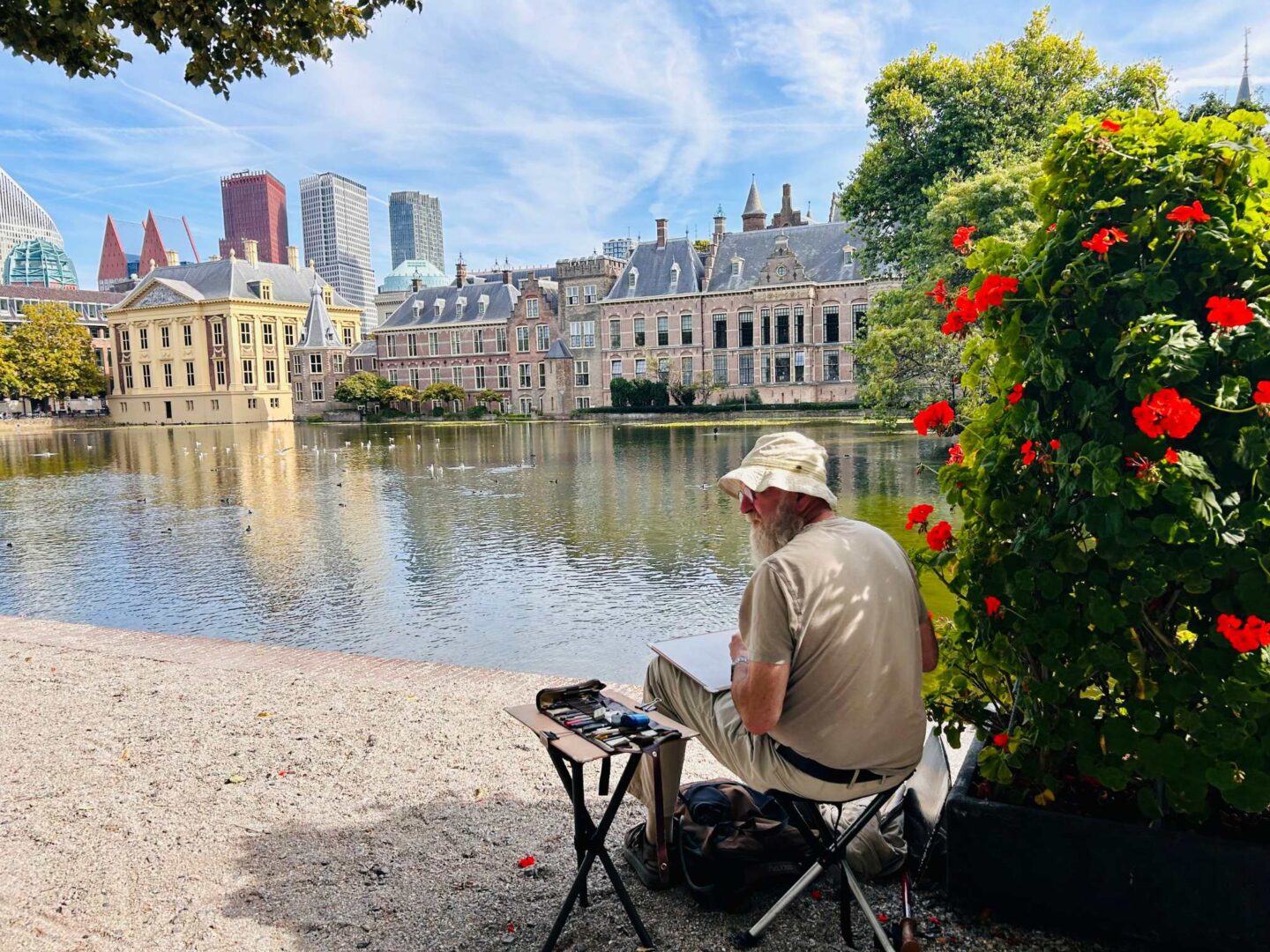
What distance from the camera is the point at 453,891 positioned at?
325cm

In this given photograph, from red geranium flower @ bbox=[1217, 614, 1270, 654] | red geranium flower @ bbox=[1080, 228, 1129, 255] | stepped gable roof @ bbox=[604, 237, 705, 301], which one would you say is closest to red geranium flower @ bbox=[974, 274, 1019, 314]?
red geranium flower @ bbox=[1080, 228, 1129, 255]

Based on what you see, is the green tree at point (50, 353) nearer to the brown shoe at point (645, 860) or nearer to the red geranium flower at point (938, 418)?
the brown shoe at point (645, 860)

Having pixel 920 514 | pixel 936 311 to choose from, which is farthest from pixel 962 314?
pixel 936 311

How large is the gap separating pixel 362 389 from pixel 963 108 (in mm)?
47613

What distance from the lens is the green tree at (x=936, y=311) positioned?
17469mm

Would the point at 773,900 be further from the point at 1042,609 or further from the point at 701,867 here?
the point at 1042,609

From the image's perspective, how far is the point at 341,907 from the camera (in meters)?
3.17

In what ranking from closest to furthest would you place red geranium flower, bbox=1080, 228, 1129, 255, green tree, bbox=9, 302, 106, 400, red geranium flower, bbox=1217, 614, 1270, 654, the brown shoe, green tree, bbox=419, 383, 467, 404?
red geranium flower, bbox=1217, 614, 1270, 654, red geranium flower, bbox=1080, 228, 1129, 255, the brown shoe, green tree, bbox=419, 383, 467, 404, green tree, bbox=9, 302, 106, 400

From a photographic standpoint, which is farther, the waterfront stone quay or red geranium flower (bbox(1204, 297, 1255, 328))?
the waterfront stone quay

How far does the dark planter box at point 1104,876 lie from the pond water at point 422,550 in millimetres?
4532

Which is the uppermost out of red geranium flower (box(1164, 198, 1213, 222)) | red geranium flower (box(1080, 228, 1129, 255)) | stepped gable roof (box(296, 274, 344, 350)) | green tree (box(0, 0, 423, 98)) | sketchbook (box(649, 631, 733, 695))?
stepped gable roof (box(296, 274, 344, 350))

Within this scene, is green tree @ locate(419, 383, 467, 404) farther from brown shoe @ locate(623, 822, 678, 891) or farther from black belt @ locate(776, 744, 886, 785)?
black belt @ locate(776, 744, 886, 785)

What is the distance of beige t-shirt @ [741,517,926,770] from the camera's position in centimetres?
257

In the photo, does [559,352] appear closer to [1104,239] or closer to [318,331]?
[318,331]
